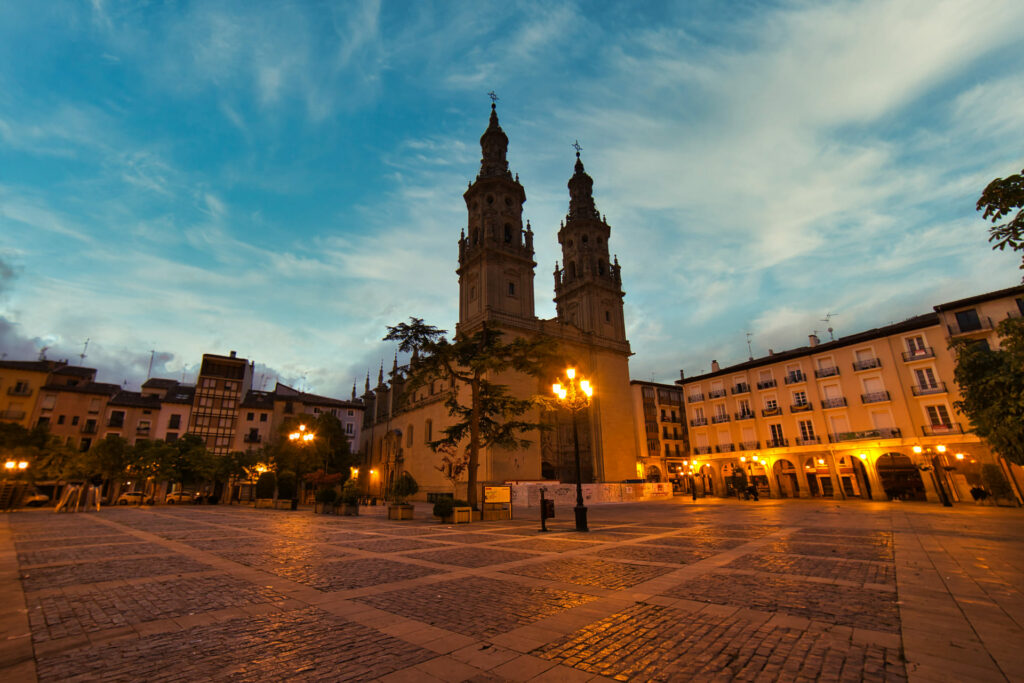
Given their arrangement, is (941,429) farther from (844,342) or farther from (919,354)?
(844,342)

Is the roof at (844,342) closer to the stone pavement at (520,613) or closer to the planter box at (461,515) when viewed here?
the stone pavement at (520,613)

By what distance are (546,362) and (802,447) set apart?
2793 cm

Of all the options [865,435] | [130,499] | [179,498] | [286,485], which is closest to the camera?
[865,435]

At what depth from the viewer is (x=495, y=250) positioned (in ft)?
134

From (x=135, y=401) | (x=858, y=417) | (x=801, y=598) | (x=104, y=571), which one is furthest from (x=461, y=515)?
(x=135, y=401)

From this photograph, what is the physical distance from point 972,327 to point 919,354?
3473 millimetres

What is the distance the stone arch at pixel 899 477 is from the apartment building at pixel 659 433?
21.8 m

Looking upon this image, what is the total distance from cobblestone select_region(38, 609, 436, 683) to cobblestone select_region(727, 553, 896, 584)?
6601 mm

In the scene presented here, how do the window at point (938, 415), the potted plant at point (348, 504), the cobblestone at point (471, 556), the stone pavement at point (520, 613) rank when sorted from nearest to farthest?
the stone pavement at point (520, 613) → the cobblestone at point (471, 556) → the potted plant at point (348, 504) → the window at point (938, 415)

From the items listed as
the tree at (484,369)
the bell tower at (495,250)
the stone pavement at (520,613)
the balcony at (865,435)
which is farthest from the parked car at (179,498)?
the balcony at (865,435)

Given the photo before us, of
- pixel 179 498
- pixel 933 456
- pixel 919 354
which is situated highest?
pixel 919 354

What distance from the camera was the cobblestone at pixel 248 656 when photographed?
11.6ft

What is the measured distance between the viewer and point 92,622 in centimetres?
496

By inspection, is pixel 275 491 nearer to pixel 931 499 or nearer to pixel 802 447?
pixel 802 447
